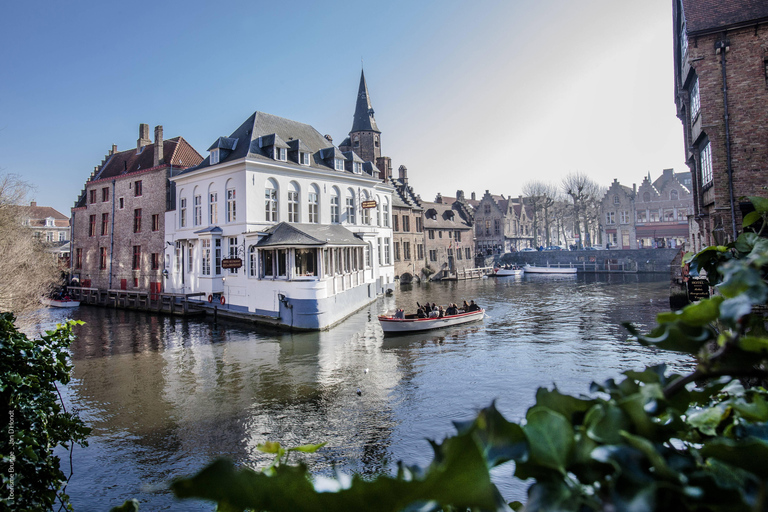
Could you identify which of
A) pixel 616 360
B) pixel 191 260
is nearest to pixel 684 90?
pixel 616 360

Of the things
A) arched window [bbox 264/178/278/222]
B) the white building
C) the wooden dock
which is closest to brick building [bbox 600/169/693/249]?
the white building

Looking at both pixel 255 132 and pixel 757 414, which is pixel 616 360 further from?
pixel 255 132

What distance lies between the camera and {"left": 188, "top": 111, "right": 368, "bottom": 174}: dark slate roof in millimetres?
25953

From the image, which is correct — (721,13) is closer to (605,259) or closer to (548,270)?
(548,270)

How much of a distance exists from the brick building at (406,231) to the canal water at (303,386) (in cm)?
2236

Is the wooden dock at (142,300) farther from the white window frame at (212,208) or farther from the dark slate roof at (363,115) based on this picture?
the dark slate roof at (363,115)

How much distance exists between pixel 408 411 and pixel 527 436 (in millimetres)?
10483

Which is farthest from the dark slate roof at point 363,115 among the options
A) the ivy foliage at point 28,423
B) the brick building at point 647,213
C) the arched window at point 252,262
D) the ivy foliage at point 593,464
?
the ivy foliage at point 593,464

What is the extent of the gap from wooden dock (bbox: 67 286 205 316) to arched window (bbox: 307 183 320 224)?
27.1 ft

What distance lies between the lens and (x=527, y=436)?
87 centimetres

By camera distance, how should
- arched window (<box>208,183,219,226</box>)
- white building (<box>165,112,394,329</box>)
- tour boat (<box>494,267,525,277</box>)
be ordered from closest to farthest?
A: 1. white building (<box>165,112,394,329</box>)
2. arched window (<box>208,183,219,226</box>)
3. tour boat (<box>494,267,525,277</box>)

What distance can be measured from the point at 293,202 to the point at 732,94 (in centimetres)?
2144

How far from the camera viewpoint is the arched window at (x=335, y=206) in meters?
29.9

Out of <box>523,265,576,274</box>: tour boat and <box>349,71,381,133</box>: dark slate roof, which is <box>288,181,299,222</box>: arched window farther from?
<box>523,265,576,274</box>: tour boat
